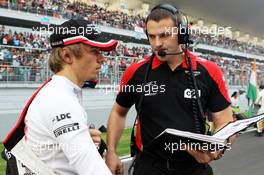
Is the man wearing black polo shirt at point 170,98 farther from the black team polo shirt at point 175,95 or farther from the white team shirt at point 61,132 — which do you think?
the white team shirt at point 61,132

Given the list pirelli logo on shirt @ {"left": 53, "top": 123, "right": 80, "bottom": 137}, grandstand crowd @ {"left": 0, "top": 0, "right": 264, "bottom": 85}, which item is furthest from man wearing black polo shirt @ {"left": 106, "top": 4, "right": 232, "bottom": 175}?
pirelli logo on shirt @ {"left": 53, "top": 123, "right": 80, "bottom": 137}

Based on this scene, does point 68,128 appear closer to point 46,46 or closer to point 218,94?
point 218,94

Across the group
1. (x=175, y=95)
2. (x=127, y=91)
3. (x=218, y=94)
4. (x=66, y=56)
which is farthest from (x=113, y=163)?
(x=66, y=56)

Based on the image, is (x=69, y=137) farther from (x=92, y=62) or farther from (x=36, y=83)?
(x=36, y=83)

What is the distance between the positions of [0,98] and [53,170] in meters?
8.39

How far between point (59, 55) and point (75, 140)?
1.60 feet

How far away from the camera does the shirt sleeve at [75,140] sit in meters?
1.34

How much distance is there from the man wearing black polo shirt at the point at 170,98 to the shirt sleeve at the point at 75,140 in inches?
37.4

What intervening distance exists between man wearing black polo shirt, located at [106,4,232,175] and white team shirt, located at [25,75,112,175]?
0.86 m

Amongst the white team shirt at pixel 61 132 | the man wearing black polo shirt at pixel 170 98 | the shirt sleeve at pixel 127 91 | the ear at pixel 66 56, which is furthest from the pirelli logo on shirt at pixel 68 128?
the shirt sleeve at pixel 127 91

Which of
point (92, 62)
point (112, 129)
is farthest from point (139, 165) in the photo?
point (92, 62)

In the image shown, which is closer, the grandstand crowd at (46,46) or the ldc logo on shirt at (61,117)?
the ldc logo on shirt at (61,117)

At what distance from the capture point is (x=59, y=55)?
166 cm

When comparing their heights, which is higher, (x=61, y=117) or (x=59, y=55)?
(x=59, y=55)
